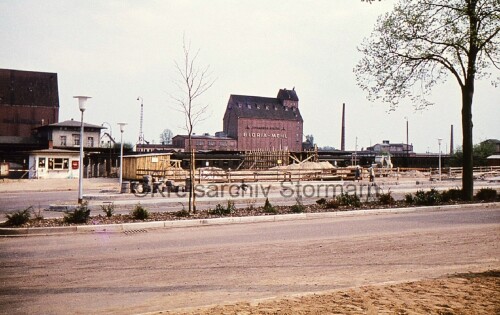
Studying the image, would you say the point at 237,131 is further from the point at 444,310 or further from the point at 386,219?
the point at 444,310

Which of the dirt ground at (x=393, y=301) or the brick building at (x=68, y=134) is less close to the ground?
the brick building at (x=68, y=134)

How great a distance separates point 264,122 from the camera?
84500 millimetres

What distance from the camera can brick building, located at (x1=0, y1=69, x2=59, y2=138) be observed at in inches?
2552

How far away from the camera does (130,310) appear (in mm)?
5355

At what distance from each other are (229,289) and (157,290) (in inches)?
41.2

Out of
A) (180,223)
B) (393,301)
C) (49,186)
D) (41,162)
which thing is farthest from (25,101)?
(393,301)

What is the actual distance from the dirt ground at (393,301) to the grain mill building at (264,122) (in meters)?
75.7

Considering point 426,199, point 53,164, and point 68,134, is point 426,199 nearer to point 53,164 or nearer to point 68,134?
point 53,164

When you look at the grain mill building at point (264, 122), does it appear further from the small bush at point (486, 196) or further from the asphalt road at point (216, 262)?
the asphalt road at point (216, 262)

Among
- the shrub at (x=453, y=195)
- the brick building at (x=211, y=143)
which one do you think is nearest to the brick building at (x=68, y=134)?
the brick building at (x=211, y=143)

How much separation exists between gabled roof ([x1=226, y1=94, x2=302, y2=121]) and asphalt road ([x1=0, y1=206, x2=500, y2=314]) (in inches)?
2810

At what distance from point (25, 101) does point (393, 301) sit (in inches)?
2822

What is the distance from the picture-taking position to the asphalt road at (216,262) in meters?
5.94

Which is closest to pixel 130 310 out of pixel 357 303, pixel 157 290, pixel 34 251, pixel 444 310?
pixel 157 290
